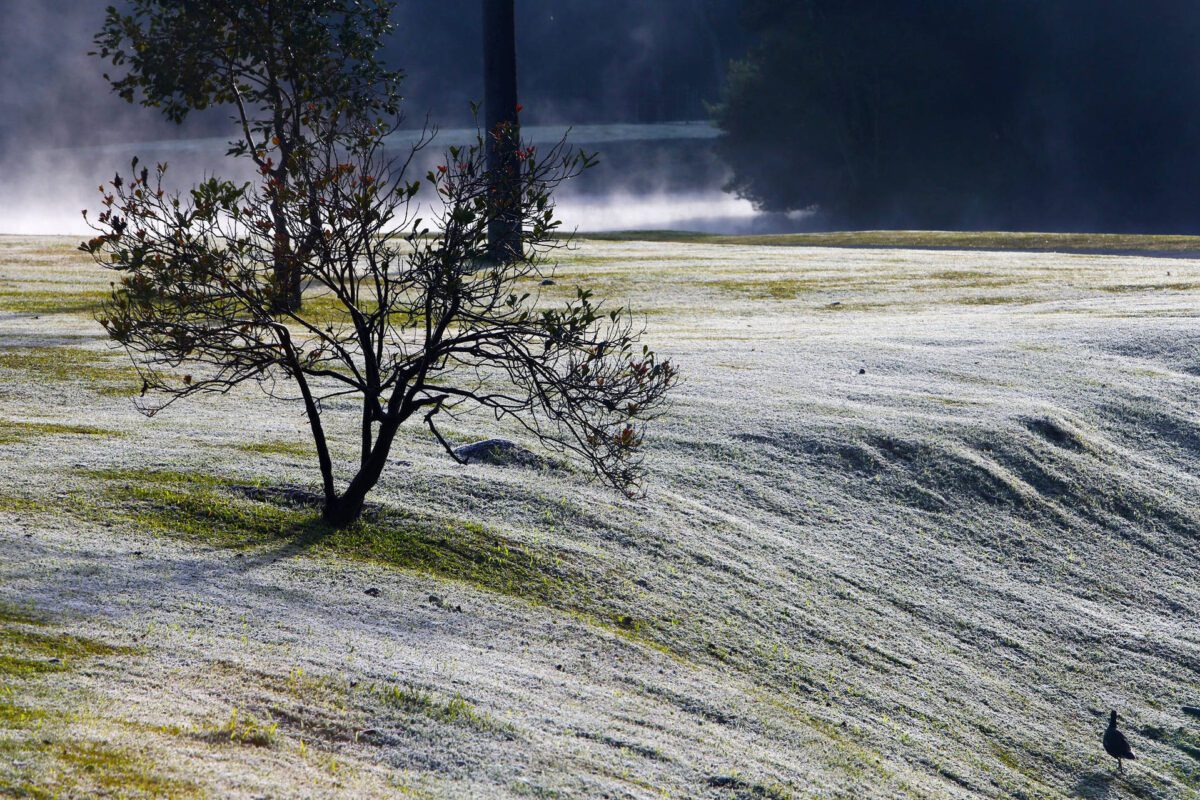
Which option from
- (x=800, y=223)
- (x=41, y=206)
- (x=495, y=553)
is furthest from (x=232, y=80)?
(x=41, y=206)

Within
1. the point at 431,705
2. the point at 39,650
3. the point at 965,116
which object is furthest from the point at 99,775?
the point at 965,116

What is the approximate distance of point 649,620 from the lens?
9266 mm

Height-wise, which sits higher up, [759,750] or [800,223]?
[800,223]

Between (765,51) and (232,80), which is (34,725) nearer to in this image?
(232,80)

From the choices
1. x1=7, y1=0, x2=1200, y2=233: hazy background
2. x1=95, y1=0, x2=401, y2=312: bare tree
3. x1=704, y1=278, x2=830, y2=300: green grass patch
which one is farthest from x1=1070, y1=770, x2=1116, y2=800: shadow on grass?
x1=7, y1=0, x2=1200, y2=233: hazy background

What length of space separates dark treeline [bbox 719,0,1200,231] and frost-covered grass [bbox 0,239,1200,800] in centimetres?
6172

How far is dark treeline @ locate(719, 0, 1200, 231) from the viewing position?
7381 cm

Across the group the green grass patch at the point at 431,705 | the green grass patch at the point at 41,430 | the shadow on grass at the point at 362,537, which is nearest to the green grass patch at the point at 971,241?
the shadow on grass at the point at 362,537

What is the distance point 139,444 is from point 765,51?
7260 centimetres

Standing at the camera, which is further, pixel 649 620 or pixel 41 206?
pixel 41 206

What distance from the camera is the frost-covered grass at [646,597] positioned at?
645cm

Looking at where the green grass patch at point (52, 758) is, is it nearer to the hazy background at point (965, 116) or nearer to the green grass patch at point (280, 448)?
the green grass patch at point (280, 448)

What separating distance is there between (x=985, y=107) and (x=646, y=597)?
2990 inches

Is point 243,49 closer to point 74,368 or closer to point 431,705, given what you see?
point 74,368
